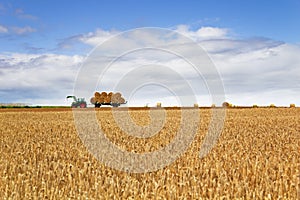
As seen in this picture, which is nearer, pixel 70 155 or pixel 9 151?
pixel 70 155

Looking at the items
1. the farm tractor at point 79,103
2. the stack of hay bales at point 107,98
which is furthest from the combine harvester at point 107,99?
the farm tractor at point 79,103

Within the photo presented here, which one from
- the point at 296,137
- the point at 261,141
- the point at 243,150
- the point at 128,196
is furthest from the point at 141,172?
the point at 296,137

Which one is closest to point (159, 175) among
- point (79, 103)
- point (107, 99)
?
point (79, 103)

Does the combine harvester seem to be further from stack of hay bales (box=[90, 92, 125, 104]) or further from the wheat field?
the wheat field

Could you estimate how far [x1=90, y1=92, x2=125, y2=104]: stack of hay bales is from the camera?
185ft

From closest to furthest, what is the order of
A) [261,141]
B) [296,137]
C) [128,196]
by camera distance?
[128,196], [261,141], [296,137]

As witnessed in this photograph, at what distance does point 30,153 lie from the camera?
9336 mm

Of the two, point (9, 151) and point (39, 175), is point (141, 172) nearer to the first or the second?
point (39, 175)

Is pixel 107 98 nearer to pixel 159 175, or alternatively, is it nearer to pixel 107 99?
pixel 107 99

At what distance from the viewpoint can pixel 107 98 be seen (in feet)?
191

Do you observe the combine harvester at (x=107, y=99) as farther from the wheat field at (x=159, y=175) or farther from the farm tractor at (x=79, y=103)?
the wheat field at (x=159, y=175)

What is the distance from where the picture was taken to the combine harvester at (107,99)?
56.5 metres

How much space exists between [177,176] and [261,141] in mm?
5293

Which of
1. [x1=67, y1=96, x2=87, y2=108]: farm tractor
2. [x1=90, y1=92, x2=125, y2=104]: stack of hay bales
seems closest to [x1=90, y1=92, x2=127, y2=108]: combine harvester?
[x1=90, y1=92, x2=125, y2=104]: stack of hay bales
